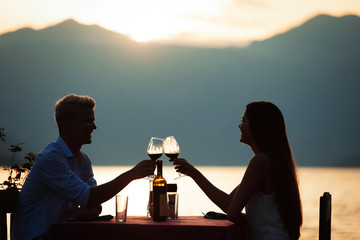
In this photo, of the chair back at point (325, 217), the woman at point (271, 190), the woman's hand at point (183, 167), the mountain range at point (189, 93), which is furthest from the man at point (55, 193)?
the mountain range at point (189, 93)

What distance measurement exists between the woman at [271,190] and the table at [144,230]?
4.8 inches

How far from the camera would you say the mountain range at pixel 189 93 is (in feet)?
434

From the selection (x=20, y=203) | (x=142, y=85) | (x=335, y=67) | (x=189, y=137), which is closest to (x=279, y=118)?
(x=20, y=203)

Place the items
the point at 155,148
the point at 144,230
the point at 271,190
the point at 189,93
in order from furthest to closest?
the point at 189,93 < the point at 155,148 < the point at 271,190 < the point at 144,230

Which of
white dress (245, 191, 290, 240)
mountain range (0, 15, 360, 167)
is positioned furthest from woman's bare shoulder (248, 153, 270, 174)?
mountain range (0, 15, 360, 167)

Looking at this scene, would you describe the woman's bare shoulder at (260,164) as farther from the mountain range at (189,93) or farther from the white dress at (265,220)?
the mountain range at (189,93)

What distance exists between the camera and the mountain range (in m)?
132

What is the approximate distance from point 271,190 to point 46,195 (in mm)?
1220

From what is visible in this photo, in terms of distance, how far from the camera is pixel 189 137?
138500 mm

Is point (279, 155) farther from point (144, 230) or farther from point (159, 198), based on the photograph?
point (144, 230)

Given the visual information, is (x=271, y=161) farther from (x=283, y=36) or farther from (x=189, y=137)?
(x=283, y=36)

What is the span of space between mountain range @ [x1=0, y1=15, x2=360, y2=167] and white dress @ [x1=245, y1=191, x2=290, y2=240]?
394ft

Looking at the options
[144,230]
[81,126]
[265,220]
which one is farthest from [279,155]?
[81,126]

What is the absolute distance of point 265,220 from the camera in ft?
9.49
